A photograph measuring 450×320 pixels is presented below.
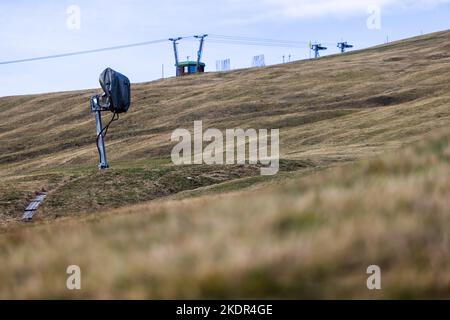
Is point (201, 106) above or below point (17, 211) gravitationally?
above

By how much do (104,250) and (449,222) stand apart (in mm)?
4191

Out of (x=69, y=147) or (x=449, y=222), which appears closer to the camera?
(x=449, y=222)

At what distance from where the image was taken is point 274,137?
59.7 metres

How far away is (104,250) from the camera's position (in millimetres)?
9391

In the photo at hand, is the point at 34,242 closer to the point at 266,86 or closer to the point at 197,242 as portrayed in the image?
the point at 197,242

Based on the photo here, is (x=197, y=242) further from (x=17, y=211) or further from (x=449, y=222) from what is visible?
(x=17, y=211)

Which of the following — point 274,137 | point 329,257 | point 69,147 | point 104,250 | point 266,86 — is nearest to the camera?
point 329,257

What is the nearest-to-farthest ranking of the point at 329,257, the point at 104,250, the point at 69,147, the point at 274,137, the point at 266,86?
the point at 329,257, the point at 104,250, the point at 274,137, the point at 69,147, the point at 266,86

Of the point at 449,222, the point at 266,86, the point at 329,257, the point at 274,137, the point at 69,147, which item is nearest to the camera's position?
the point at 329,257

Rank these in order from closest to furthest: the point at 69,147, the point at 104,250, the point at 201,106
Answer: the point at 104,250 < the point at 69,147 < the point at 201,106

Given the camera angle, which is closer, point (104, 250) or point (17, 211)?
point (104, 250)
